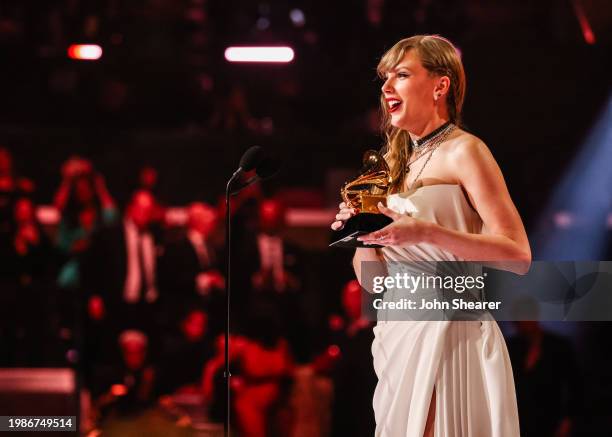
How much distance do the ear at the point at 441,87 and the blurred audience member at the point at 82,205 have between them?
3.75 metres

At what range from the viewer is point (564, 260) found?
5.00 metres

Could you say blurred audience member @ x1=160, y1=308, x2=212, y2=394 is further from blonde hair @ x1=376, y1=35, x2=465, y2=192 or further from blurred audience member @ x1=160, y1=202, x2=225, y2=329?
blonde hair @ x1=376, y1=35, x2=465, y2=192

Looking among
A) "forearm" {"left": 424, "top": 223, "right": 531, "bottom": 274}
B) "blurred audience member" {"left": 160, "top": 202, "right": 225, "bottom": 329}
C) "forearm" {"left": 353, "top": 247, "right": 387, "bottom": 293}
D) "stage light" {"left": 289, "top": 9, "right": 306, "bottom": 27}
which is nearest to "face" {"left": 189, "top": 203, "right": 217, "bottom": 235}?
"blurred audience member" {"left": 160, "top": 202, "right": 225, "bottom": 329}

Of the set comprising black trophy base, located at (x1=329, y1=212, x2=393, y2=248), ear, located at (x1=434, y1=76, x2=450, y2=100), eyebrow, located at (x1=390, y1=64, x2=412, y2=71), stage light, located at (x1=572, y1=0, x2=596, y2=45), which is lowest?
black trophy base, located at (x1=329, y1=212, x2=393, y2=248)

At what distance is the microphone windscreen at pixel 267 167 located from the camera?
2.97 m

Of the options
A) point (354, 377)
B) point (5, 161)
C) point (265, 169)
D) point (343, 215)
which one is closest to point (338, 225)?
point (343, 215)

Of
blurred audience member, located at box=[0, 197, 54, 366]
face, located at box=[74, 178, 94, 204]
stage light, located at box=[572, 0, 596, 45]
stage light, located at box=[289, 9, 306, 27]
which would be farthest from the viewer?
face, located at box=[74, 178, 94, 204]

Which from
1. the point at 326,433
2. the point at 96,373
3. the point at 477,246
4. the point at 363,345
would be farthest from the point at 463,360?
the point at 96,373

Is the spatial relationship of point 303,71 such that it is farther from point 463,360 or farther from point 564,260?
point 463,360

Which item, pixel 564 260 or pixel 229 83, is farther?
pixel 229 83

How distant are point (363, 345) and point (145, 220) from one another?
185cm

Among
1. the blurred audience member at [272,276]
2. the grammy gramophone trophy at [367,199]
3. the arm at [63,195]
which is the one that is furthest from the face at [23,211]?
the grammy gramophone trophy at [367,199]

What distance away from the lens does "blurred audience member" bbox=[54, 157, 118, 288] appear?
6.00m

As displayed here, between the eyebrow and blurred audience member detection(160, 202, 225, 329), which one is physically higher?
the eyebrow
